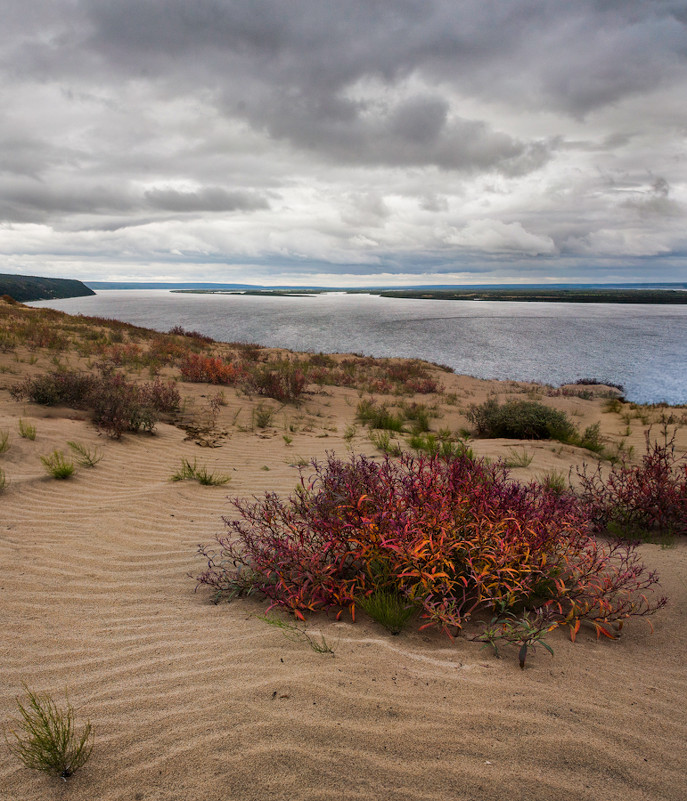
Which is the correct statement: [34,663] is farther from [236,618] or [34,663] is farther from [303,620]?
[303,620]

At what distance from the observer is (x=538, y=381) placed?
22.2m

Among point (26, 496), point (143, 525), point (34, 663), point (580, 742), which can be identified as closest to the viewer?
point (580, 742)

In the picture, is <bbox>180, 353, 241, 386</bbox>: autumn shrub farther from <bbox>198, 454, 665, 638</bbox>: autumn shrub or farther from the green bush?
<bbox>198, 454, 665, 638</bbox>: autumn shrub

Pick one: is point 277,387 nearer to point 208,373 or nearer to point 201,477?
point 208,373

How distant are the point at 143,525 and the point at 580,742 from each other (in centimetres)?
412

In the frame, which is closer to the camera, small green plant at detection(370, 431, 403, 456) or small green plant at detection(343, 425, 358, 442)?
small green plant at detection(370, 431, 403, 456)

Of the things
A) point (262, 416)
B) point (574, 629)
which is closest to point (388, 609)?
point (574, 629)

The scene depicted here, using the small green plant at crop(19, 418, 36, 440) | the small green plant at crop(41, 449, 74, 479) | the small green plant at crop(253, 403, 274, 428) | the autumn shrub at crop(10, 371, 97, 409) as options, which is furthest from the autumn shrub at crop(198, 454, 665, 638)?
the autumn shrub at crop(10, 371, 97, 409)

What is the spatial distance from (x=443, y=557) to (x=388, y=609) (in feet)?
1.59

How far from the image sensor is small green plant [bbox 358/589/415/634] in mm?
2727

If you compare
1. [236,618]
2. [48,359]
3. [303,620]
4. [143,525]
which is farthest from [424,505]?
[48,359]

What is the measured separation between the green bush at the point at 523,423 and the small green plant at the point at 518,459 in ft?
6.51

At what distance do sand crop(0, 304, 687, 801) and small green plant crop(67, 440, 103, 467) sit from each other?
7.40 feet

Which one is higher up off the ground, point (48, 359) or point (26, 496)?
A: point (48, 359)
